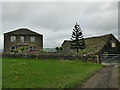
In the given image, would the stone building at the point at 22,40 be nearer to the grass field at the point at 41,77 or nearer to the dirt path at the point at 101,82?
the grass field at the point at 41,77

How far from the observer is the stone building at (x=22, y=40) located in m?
41.6

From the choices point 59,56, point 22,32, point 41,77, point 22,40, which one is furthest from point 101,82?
point 22,32

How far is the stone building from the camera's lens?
41.6 meters

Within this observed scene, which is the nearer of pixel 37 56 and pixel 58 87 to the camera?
pixel 58 87

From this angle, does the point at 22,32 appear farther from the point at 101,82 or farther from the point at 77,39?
the point at 101,82

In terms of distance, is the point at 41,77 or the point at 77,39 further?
the point at 77,39

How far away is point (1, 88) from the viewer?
7.43 m

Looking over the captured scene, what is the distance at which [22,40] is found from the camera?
139 ft

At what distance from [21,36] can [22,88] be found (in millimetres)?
36416

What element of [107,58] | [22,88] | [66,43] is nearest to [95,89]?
[22,88]

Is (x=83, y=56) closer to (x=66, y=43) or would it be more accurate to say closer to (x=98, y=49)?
(x=98, y=49)

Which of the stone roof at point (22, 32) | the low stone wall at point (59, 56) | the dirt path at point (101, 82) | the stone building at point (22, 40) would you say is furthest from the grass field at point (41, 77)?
the stone roof at point (22, 32)

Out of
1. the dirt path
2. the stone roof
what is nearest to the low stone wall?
the stone roof

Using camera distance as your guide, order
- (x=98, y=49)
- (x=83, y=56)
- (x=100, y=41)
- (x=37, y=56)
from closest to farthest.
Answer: (x=83, y=56) → (x=37, y=56) → (x=98, y=49) → (x=100, y=41)
